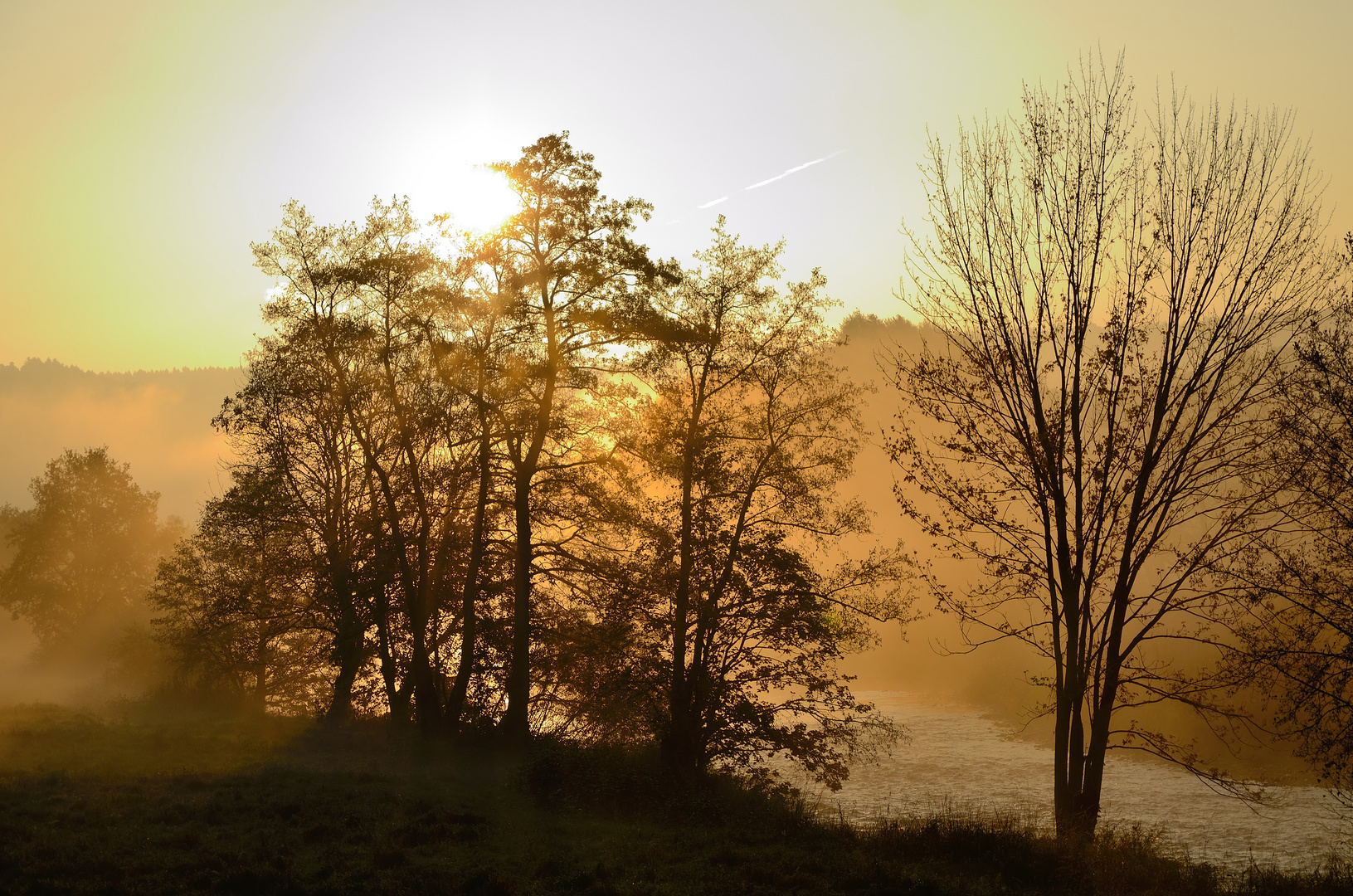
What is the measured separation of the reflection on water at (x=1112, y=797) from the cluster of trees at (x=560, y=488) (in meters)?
6.68

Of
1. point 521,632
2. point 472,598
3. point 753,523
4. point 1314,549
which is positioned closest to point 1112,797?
point 1314,549

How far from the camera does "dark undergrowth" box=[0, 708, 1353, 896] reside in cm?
1116

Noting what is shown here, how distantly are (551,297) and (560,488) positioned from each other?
18.5 ft

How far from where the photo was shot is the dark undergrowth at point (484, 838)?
1116cm

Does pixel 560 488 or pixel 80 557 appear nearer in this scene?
pixel 560 488

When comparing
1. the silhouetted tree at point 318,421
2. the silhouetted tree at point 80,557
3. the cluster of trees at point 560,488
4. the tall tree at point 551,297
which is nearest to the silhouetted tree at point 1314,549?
the cluster of trees at point 560,488

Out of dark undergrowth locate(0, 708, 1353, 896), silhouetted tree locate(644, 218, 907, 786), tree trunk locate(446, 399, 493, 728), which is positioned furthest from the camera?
tree trunk locate(446, 399, 493, 728)

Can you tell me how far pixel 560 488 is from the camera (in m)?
23.5

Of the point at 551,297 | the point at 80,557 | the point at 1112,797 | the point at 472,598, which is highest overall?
the point at 551,297

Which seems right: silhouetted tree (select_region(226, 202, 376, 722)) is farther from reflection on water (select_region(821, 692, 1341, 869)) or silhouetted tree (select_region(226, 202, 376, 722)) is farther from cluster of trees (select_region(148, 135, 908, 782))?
reflection on water (select_region(821, 692, 1341, 869))

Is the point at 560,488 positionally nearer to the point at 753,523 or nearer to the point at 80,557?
the point at 753,523

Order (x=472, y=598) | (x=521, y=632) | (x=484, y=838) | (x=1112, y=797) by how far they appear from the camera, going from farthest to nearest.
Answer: (x=1112, y=797)
(x=472, y=598)
(x=521, y=632)
(x=484, y=838)

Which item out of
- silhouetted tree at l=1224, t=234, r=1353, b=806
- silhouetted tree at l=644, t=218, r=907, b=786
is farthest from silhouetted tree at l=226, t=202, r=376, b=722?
silhouetted tree at l=1224, t=234, r=1353, b=806

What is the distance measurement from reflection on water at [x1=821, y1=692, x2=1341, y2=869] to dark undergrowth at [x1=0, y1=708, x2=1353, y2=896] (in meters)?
7.83
